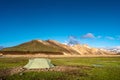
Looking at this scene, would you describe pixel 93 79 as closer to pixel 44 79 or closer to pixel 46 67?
pixel 44 79

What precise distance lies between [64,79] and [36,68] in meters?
18.4

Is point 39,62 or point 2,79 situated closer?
point 2,79

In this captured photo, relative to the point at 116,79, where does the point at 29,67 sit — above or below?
above

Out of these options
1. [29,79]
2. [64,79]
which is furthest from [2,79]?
[64,79]

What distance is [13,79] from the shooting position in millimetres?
31438

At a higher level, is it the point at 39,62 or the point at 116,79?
the point at 39,62

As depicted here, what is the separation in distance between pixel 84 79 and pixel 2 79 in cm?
1304

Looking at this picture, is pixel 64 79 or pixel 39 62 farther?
pixel 39 62

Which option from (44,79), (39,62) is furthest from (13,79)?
(39,62)

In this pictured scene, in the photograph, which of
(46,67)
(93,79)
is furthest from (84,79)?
(46,67)

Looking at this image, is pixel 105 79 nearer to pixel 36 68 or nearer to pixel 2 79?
pixel 2 79

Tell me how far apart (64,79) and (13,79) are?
8060mm

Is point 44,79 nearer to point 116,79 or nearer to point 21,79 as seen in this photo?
point 21,79

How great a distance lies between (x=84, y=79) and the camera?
32344mm
